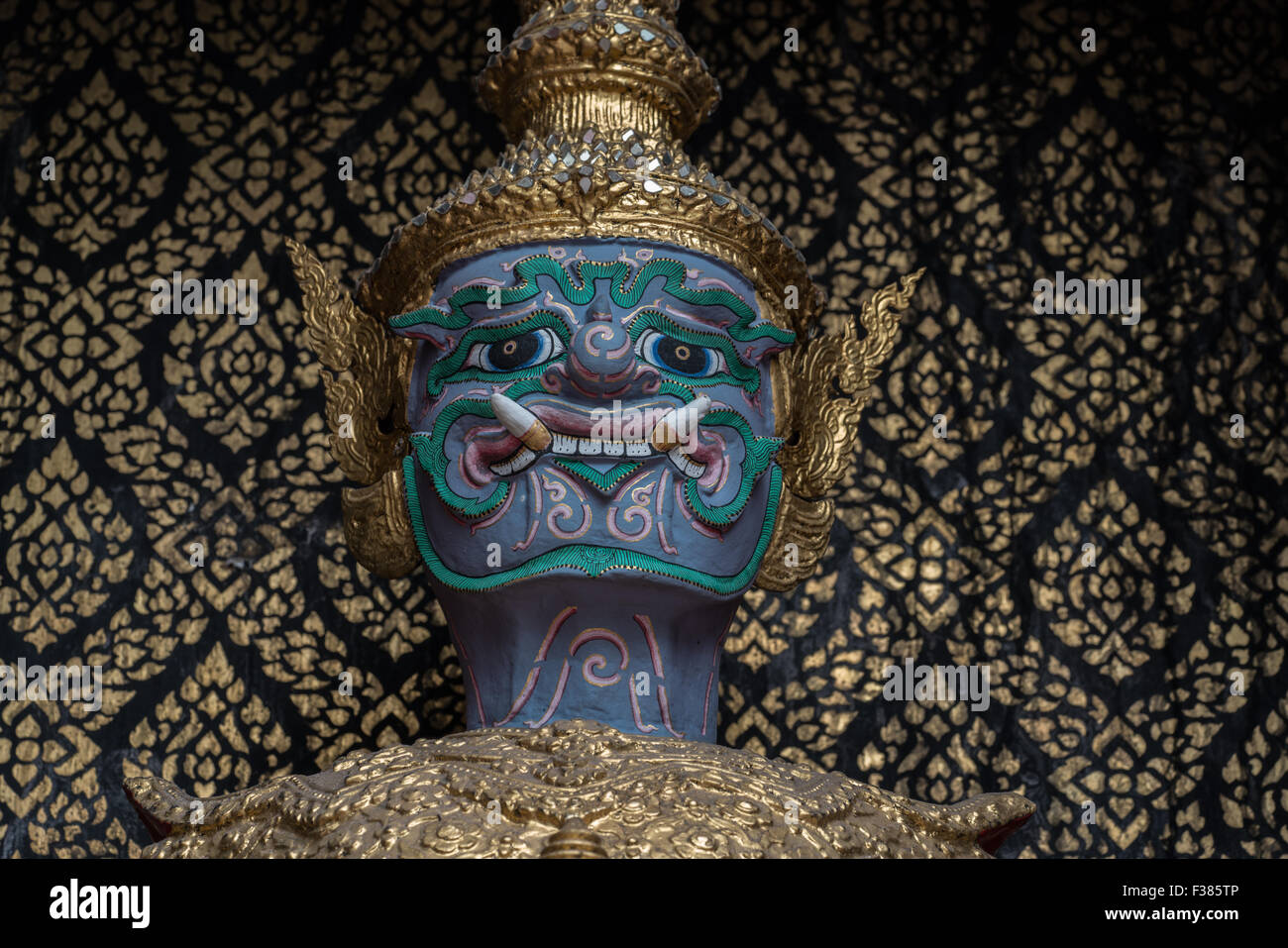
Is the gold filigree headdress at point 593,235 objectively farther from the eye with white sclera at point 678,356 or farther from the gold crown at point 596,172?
the eye with white sclera at point 678,356

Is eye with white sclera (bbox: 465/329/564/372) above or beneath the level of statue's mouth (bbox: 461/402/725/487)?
above

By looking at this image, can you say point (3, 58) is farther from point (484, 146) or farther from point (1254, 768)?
point (1254, 768)

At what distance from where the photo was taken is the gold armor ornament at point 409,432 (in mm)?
2742

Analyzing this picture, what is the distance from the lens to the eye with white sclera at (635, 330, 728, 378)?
3.28 m

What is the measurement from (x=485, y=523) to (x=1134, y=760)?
1763 mm

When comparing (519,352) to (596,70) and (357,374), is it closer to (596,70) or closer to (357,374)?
(357,374)

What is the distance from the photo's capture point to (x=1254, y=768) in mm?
4160

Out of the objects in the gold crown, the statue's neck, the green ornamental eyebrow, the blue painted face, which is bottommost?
the statue's neck

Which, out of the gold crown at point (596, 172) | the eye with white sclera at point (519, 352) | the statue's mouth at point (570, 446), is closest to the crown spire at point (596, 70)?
the gold crown at point (596, 172)

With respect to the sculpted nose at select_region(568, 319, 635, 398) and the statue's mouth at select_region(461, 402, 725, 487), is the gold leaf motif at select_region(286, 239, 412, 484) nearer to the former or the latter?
the statue's mouth at select_region(461, 402, 725, 487)

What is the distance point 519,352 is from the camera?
129 inches

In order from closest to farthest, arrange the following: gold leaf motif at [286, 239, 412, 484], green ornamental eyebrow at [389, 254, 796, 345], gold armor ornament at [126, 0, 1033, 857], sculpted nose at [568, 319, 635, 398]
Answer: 1. gold armor ornament at [126, 0, 1033, 857]
2. sculpted nose at [568, 319, 635, 398]
3. green ornamental eyebrow at [389, 254, 796, 345]
4. gold leaf motif at [286, 239, 412, 484]

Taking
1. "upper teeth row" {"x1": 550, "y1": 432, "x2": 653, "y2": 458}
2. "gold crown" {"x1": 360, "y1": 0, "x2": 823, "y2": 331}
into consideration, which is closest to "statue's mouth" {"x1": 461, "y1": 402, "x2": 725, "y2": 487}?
"upper teeth row" {"x1": 550, "y1": 432, "x2": 653, "y2": 458}

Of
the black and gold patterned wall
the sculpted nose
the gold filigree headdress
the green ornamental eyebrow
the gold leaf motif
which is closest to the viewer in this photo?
the sculpted nose
